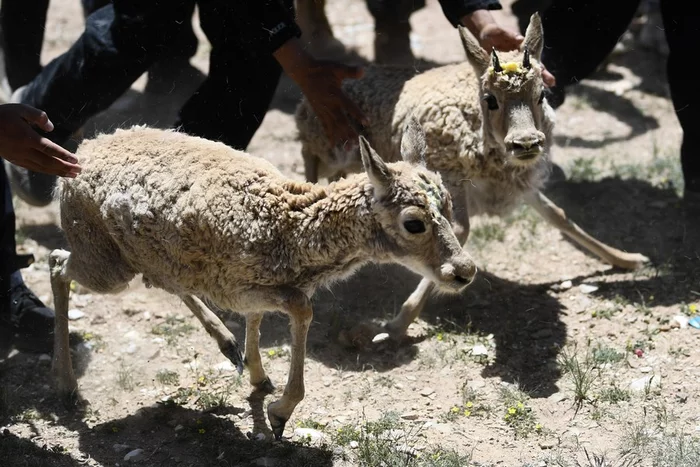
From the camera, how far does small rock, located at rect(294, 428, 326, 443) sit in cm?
514

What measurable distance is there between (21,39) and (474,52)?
4725 millimetres

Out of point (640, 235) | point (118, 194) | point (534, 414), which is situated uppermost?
point (118, 194)

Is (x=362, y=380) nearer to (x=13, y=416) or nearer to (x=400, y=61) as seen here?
(x=13, y=416)

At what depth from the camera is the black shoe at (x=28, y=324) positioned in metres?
6.23

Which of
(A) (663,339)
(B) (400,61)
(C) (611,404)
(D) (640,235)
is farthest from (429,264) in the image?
(B) (400,61)

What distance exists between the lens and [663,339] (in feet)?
19.8

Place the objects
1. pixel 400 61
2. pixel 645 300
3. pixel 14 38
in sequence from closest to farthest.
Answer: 1. pixel 645 300
2. pixel 14 38
3. pixel 400 61

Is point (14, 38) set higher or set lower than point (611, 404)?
higher

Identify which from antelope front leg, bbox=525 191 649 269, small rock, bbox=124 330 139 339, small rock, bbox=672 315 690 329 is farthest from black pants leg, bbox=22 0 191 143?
small rock, bbox=672 315 690 329

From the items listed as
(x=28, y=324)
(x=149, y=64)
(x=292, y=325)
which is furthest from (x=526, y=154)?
(x=28, y=324)

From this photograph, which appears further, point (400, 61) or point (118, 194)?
point (400, 61)

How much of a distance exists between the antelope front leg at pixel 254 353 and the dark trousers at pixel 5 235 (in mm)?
1912

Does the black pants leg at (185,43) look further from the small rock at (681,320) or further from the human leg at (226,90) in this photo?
the small rock at (681,320)

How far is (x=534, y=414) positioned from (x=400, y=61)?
17.9 ft
